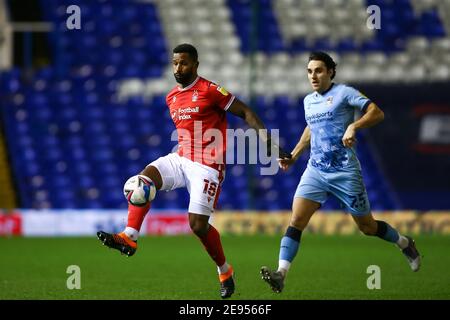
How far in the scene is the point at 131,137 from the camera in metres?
23.7

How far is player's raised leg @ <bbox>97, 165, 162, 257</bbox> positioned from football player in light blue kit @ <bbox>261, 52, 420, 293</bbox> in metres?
1.31

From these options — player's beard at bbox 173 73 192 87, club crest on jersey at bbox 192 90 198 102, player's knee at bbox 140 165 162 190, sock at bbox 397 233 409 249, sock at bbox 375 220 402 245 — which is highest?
player's beard at bbox 173 73 192 87

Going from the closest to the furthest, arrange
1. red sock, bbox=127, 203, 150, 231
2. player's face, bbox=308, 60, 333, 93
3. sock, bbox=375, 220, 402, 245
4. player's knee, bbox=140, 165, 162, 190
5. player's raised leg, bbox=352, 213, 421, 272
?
1. red sock, bbox=127, 203, 150, 231
2. player's knee, bbox=140, 165, 162, 190
3. player's face, bbox=308, 60, 333, 93
4. player's raised leg, bbox=352, 213, 421, 272
5. sock, bbox=375, 220, 402, 245

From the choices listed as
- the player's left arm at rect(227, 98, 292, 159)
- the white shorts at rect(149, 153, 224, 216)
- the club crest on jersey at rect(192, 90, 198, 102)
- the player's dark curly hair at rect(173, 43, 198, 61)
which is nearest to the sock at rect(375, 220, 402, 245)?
the player's left arm at rect(227, 98, 292, 159)

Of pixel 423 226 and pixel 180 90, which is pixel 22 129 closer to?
pixel 423 226

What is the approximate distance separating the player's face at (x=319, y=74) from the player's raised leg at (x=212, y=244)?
1.70 meters

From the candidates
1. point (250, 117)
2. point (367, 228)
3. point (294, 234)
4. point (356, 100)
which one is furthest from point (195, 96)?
point (367, 228)

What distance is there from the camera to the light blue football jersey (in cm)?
916

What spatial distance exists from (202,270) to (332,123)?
3801 mm

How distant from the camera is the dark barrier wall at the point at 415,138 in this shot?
894 inches

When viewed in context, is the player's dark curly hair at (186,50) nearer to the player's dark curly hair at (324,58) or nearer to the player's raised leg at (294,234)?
the player's dark curly hair at (324,58)

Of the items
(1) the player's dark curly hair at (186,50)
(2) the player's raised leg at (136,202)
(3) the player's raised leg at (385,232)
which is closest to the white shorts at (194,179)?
(2) the player's raised leg at (136,202)

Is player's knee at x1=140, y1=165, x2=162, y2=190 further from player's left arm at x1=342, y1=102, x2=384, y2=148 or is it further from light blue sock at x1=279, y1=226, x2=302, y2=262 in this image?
player's left arm at x1=342, y1=102, x2=384, y2=148

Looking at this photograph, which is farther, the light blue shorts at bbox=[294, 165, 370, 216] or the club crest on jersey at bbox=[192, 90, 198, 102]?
the light blue shorts at bbox=[294, 165, 370, 216]
